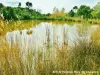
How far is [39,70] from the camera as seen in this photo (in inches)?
169

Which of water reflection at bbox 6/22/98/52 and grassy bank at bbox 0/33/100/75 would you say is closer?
grassy bank at bbox 0/33/100/75

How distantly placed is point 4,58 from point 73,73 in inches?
45.7

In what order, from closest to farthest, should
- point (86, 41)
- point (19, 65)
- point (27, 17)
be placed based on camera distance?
point (19, 65) → point (86, 41) → point (27, 17)

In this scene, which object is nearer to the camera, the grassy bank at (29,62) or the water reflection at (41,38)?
→ the grassy bank at (29,62)

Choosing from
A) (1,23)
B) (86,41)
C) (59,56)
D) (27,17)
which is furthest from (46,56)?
(27,17)

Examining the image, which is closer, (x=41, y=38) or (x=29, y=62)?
(x=29, y=62)

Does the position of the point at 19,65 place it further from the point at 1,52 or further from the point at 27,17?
the point at 27,17

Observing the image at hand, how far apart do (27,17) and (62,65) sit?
3524cm

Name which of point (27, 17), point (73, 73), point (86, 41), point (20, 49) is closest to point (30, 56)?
point (20, 49)

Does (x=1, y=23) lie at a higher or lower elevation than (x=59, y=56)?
higher

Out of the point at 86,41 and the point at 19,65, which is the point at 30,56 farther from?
the point at 86,41

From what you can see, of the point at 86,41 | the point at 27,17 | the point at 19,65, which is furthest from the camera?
the point at 27,17

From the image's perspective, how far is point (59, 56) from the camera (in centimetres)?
459

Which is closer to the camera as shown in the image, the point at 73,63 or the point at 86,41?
the point at 73,63
